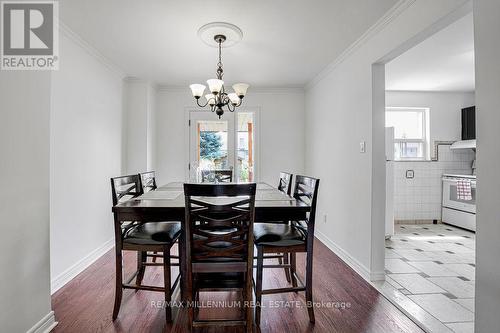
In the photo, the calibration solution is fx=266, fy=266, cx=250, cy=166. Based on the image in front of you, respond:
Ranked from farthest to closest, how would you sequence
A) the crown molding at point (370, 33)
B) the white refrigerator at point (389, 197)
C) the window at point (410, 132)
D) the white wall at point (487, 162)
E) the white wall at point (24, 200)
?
the window at point (410, 132), the white refrigerator at point (389, 197), the crown molding at point (370, 33), the white wall at point (24, 200), the white wall at point (487, 162)

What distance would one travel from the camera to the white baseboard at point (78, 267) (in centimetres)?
234

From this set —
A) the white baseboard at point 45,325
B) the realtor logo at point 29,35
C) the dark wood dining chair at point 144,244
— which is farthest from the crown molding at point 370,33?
the white baseboard at point 45,325

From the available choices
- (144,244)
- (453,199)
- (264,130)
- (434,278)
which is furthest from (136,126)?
(453,199)

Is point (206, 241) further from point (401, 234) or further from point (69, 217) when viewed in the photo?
point (401, 234)

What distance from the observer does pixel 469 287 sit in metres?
2.39

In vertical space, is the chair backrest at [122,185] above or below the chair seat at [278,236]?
above

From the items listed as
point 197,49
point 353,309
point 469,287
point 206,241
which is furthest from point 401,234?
point 197,49

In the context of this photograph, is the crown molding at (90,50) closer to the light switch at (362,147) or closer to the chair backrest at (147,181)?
the chair backrest at (147,181)

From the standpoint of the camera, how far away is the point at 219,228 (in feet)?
5.41

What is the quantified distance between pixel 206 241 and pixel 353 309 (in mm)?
1312

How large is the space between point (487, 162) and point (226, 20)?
7.08 ft

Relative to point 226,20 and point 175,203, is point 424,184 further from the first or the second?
point 175,203

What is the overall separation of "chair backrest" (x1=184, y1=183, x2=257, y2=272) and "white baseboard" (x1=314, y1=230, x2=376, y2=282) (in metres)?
1.49

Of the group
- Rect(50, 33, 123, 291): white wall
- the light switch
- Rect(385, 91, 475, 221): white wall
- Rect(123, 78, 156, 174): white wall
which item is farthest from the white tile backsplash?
Rect(50, 33, 123, 291): white wall
